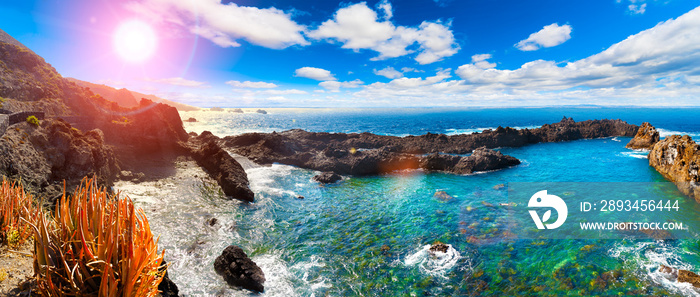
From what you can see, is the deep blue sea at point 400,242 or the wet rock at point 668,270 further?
the wet rock at point 668,270

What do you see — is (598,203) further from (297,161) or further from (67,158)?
(67,158)

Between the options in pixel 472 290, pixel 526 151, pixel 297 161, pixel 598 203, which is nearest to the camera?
pixel 472 290

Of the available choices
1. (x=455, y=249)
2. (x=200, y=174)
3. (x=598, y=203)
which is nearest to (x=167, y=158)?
(x=200, y=174)

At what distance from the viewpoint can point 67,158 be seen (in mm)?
19266

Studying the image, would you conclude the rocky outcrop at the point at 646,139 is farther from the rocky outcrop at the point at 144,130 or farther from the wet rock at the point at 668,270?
the rocky outcrop at the point at 144,130

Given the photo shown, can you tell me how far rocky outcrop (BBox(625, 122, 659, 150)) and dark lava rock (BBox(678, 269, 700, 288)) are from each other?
50.9 metres

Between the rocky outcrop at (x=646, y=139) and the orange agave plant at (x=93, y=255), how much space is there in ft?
230

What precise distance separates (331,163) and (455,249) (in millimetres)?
20540

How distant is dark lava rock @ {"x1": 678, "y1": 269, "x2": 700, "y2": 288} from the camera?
12.0m

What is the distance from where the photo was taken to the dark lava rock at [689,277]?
12.0 meters

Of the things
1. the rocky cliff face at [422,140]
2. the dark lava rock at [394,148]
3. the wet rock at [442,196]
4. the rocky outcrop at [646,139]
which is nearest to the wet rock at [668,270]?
the wet rock at [442,196]

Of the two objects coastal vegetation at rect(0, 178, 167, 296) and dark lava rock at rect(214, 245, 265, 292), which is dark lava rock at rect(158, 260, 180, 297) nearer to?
coastal vegetation at rect(0, 178, 167, 296)

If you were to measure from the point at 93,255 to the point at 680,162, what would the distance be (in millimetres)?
45855
